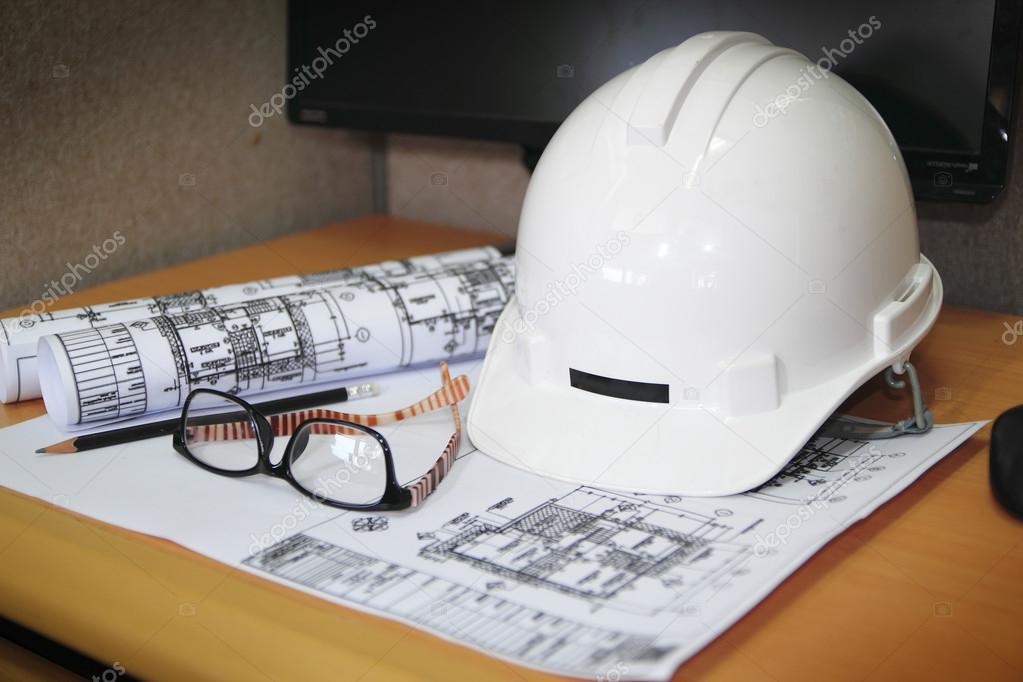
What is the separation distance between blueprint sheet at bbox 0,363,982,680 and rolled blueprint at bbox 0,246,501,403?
0.21 ft

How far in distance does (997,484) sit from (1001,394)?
168 mm

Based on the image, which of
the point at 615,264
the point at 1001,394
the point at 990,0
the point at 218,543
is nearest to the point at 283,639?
the point at 218,543

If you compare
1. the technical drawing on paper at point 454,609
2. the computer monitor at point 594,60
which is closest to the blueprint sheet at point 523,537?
the technical drawing on paper at point 454,609

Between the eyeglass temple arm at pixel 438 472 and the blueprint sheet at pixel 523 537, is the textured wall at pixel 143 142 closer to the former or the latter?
the blueprint sheet at pixel 523 537

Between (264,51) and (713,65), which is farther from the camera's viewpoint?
(264,51)

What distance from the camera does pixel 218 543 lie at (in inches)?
19.8

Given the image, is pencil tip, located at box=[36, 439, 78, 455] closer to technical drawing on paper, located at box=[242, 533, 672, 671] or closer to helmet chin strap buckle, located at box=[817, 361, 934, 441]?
technical drawing on paper, located at box=[242, 533, 672, 671]

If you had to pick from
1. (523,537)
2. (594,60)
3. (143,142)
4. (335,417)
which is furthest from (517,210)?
(523,537)

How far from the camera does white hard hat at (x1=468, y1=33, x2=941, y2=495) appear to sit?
0.54 m

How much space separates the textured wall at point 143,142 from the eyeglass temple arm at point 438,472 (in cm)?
46

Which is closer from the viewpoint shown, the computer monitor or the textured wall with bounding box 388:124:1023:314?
the computer monitor

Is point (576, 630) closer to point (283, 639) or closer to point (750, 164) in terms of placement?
point (283, 639)

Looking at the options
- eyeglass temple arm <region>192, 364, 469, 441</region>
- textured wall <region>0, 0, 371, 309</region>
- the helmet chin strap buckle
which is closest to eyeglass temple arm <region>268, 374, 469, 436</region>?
eyeglass temple arm <region>192, 364, 469, 441</region>

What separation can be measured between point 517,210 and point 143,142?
372 mm
